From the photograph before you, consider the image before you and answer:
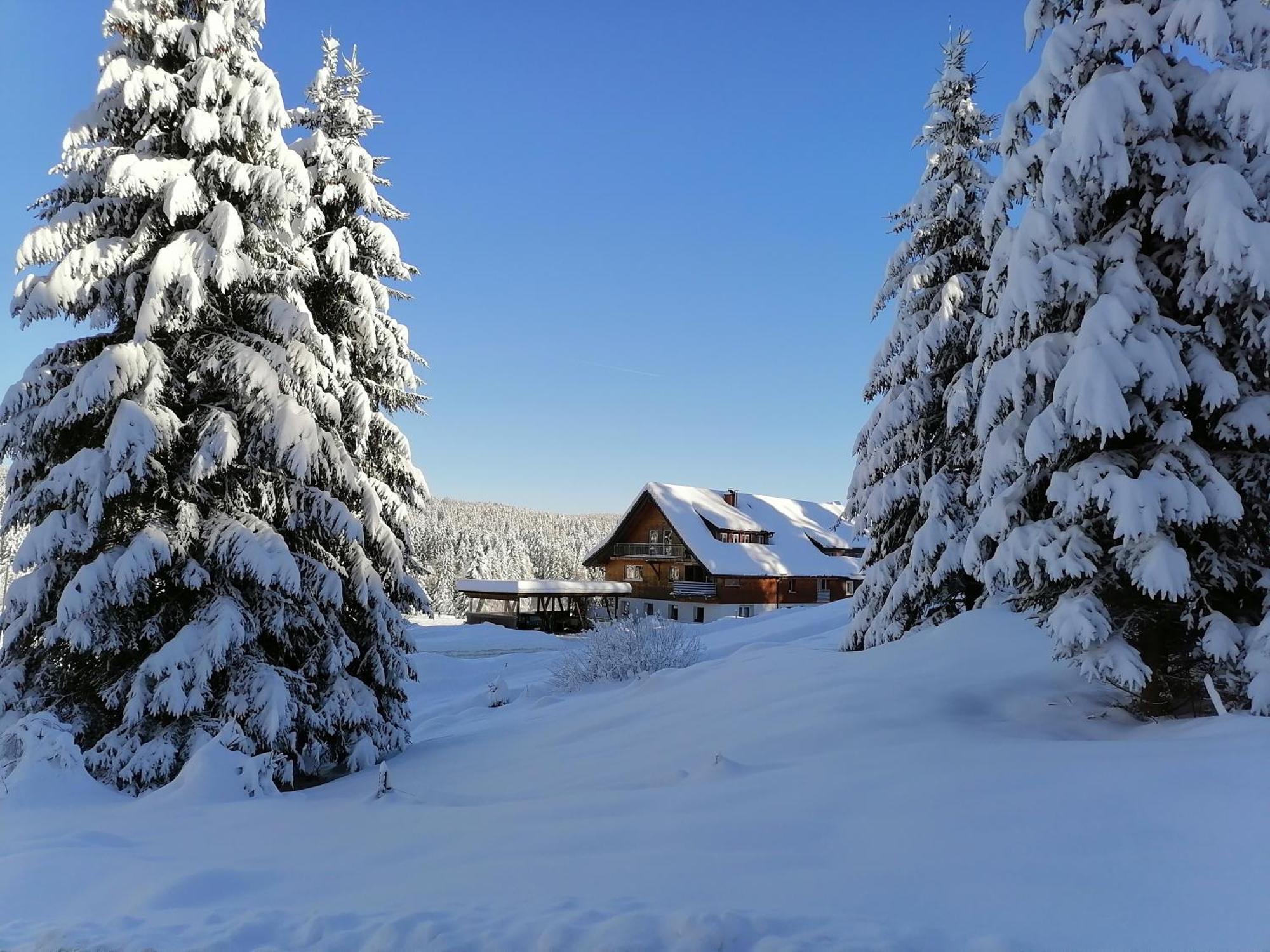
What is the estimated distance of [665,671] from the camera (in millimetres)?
12438

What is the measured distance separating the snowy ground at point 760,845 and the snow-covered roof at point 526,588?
3203cm

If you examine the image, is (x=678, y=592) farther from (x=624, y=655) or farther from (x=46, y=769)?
(x=46, y=769)

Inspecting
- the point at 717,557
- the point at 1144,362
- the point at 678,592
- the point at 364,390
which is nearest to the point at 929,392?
the point at 1144,362

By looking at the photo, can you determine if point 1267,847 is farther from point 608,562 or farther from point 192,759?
point 608,562

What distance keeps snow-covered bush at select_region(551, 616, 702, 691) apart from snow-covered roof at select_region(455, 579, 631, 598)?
65.5ft

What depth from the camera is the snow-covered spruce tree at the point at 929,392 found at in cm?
1427

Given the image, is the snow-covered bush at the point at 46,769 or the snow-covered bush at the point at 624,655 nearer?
the snow-covered bush at the point at 46,769

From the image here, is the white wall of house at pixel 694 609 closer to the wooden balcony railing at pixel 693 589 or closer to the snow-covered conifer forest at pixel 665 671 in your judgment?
the wooden balcony railing at pixel 693 589

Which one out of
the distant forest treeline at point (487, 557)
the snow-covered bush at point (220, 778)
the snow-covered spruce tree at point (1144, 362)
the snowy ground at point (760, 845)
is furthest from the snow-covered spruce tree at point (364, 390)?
the distant forest treeline at point (487, 557)

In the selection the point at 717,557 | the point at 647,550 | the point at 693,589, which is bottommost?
the point at 693,589

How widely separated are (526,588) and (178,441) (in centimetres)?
3075

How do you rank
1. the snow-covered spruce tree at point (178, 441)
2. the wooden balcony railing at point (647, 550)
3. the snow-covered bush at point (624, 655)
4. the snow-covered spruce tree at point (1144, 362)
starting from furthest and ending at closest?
the wooden balcony railing at point (647, 550) → the snow-covered bush at point (624, 655) → the snow-covered spruce tree at point (178, 441) → the snow-covered spruce tree at point (1144, 362)

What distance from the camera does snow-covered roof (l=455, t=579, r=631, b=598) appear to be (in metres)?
40.2

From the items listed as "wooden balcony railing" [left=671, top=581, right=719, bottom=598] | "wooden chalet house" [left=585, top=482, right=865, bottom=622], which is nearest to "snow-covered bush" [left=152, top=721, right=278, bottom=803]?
"wooden chalet house" [left=585, top=482, right=865, bottom=622]
